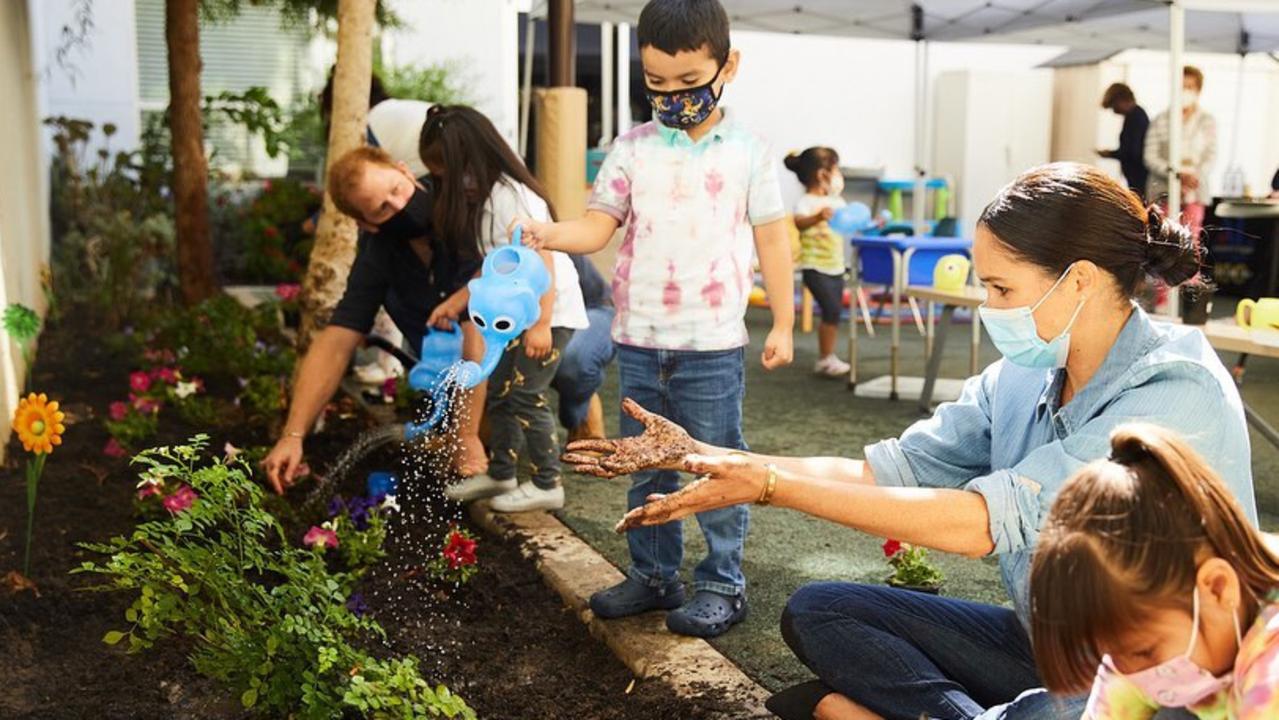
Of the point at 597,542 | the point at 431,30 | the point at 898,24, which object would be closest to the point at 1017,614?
the point at 597,542

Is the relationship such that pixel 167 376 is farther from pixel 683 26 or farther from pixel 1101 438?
pixel 1101 438

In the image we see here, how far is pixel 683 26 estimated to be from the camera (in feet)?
9.71

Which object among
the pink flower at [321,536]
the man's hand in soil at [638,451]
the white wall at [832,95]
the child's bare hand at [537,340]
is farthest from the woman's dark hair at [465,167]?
the white wall at [832,95]

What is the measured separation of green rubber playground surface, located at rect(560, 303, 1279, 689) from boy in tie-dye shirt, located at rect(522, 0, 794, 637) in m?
Answer: 0.23

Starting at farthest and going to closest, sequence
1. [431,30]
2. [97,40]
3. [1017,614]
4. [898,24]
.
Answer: [431,30], [97,40], [898,24], [1017,614]

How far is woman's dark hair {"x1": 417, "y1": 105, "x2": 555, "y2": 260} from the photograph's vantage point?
386 centimetres

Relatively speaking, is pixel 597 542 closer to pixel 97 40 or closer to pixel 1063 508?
pixel 1063 508

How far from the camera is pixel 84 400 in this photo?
19.3 ft

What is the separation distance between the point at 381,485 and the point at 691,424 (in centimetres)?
140

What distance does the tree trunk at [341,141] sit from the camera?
4.67 m

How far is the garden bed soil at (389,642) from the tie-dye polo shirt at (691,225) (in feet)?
2.61

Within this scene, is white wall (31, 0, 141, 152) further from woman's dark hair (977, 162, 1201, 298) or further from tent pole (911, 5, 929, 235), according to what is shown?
woman's dark hair (977, 162, 1201, 298)

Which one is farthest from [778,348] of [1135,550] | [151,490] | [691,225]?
[151,490]

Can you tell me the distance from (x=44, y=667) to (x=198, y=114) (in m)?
4.22
